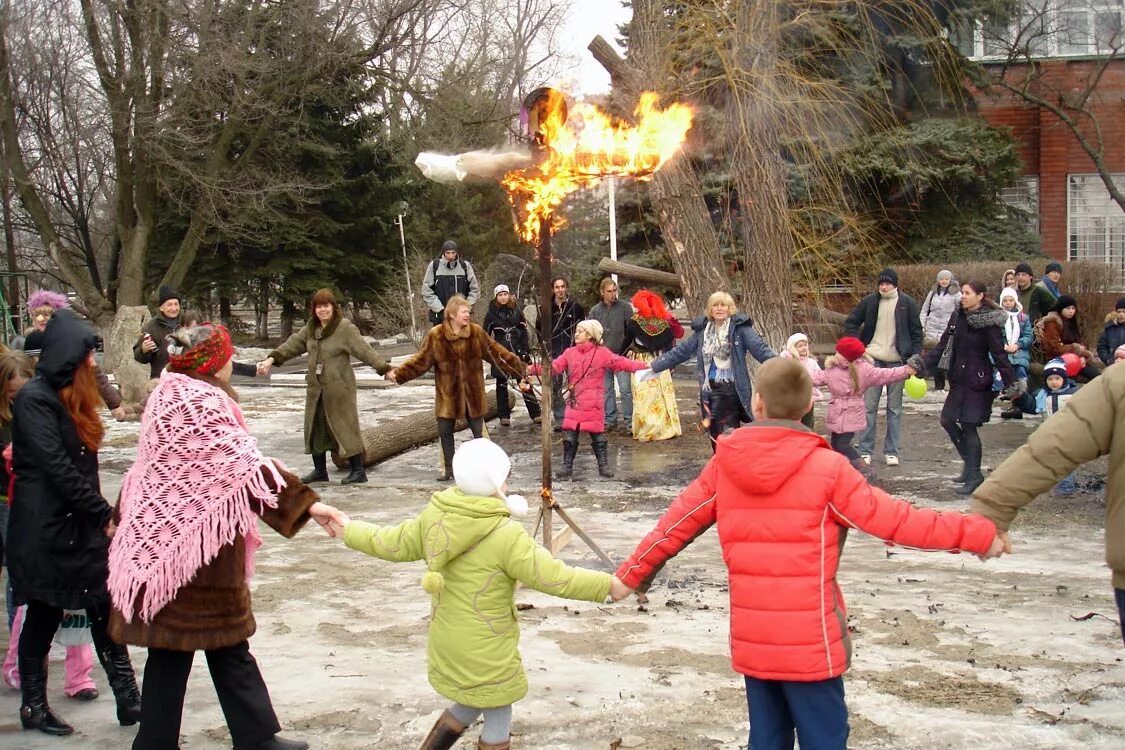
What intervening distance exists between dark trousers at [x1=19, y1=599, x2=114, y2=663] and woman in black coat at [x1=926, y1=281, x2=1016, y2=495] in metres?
7.21

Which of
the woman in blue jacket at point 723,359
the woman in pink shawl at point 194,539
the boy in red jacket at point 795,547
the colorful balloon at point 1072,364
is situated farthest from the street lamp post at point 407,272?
the boy in red jacket at point 795,547

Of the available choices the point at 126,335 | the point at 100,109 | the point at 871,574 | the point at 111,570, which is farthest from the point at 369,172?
the point at 111,570

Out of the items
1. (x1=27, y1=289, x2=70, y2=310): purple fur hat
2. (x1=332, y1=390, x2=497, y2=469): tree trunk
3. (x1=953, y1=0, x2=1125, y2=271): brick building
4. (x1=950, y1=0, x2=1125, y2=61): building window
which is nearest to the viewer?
(x1=27, y1=289, x2=70, y2=310): purple fur hat

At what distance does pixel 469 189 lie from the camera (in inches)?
1676

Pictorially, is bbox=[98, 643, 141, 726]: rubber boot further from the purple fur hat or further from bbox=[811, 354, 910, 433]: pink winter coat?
bbox=[811, 354, 910, 433]: pink winter coat

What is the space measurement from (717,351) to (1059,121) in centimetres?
2049

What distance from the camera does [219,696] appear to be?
172 inches

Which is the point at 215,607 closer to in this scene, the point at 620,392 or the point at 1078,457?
the point at 1078,457

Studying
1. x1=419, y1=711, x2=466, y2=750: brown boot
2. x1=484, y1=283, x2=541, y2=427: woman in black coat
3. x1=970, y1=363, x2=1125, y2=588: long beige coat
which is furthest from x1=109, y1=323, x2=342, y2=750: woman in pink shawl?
x1=484, y1=283, x2=541, y2=427: woman in black coat

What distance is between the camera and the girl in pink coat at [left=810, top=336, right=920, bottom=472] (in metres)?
10.2

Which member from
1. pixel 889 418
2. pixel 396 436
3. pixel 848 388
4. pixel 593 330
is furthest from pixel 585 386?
pixel 889 418

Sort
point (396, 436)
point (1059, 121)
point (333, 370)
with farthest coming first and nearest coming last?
point (1059, 121) → point (396, 436) → point (333, 370)

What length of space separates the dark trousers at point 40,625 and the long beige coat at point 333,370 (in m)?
5.54

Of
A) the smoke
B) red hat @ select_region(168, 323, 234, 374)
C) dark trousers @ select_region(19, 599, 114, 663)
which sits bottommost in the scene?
dark trousers @ select_region(19, 599, 114, 663)
